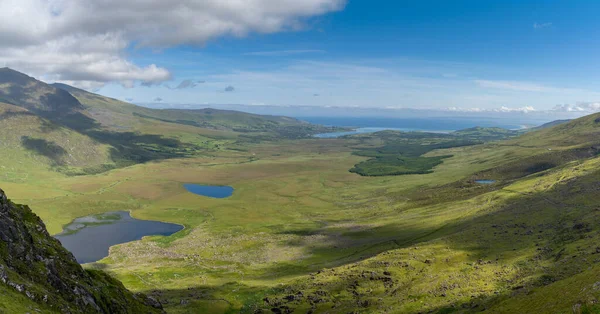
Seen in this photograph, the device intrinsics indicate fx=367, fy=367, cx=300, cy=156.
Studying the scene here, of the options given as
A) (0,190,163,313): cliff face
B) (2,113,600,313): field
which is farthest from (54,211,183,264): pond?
(0,190,163,313): cliff face

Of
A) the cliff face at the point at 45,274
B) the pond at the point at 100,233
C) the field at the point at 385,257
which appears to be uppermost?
the cliff face at the point at 45,274

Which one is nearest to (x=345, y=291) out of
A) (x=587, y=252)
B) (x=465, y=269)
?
(x=465, y=269)

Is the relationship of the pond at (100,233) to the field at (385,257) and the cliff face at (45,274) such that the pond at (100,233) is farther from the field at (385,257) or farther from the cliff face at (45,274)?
the cliff face at (45,274)

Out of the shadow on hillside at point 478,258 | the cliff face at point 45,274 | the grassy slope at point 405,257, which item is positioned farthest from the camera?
the shadow on hillside at point 478,258

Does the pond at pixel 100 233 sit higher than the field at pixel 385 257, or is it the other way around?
the field at pixel 385 257

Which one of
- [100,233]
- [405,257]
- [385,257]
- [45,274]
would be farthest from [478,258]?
[100,233]

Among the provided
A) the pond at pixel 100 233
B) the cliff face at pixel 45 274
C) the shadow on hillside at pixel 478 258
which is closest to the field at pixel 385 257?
the shadow on hillside at pixel 478 258
